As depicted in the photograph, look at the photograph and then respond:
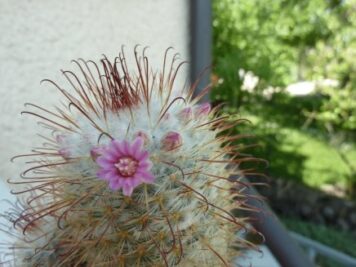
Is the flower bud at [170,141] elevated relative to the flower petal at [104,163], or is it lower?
elevated

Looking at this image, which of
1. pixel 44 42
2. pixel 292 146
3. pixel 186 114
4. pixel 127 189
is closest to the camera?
pixel 127 189

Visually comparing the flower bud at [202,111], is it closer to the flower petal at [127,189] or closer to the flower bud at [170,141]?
the flower bud at [170,141]

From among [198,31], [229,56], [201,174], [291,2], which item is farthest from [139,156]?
[291,2]

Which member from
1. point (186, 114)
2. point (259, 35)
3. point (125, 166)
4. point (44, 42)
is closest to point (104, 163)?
point (125, 166)

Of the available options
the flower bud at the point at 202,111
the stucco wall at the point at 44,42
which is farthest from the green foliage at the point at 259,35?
the flower bud at the point at 202,111

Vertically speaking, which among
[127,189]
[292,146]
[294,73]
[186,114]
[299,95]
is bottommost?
[292,146]

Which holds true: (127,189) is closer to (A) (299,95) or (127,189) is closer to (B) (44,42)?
(B) (44,42)

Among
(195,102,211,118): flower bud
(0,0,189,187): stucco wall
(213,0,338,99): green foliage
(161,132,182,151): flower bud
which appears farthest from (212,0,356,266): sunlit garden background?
(161,132,182,151): flower bud
